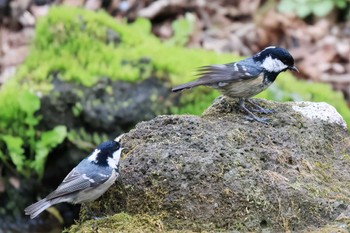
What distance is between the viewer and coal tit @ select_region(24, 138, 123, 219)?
153 inches

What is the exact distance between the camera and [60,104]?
22.7 ft

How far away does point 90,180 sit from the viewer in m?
3.95

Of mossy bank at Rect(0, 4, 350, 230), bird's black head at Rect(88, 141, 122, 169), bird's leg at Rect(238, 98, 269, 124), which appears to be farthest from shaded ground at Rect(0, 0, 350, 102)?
bird's black head at Rect(88, 141, 122, 169)

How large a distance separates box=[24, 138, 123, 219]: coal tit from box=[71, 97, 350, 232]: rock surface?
0.07m

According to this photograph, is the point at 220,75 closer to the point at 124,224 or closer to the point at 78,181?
the point at 78,181

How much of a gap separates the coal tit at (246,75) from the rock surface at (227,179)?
15.3 inches

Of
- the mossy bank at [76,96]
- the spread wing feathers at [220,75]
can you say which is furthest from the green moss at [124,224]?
the mossy bank at [76,96]

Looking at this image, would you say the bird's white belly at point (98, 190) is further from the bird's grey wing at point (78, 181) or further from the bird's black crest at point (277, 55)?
the bird's black crest at point (277, 55)

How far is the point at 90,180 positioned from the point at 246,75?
4.49 ft

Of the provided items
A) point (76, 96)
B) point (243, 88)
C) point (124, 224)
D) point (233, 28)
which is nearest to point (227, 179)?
point (124, 224)

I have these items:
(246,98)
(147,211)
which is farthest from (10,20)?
(147,211)

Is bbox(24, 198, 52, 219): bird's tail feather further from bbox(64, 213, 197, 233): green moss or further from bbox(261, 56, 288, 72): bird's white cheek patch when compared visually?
bbox(261, 56, 288, 72): bird's white cheek patch

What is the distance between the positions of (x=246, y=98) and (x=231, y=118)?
37 centimetres

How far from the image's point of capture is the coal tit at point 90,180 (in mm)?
3875
